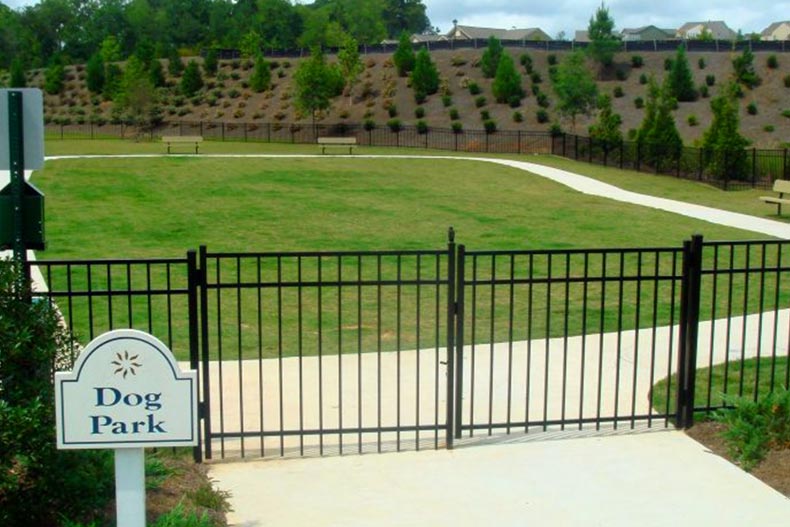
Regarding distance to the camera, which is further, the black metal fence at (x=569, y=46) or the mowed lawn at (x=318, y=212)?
the black metal fence at (x=569, y=46)

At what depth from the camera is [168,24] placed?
12344cm

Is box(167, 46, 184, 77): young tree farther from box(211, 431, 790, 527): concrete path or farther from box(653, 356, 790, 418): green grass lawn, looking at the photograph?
box(211, 431, 790, 527): concrete path

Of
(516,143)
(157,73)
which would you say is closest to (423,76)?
(516,143)

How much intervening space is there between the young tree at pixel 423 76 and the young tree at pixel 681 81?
17.3m

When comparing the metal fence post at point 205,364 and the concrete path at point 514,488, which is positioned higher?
the metal fence post at point 205,364

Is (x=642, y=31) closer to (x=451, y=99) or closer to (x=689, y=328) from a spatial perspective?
(x=451, y=99)

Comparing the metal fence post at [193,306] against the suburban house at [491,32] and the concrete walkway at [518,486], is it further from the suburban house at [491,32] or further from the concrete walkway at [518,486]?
the suburban house at [491,32]

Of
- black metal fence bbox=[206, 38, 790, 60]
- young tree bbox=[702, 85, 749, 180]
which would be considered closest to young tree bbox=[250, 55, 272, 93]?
black metal fence bbox=[206, 38, 790, 60]

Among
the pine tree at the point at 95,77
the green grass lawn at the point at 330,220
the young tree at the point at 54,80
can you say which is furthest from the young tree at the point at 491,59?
the green grass lawn at the point at 330,220

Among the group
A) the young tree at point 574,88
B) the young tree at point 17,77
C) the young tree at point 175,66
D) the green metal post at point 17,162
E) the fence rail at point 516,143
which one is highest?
the young tree at point 175,66

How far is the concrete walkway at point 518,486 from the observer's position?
6.05 metres

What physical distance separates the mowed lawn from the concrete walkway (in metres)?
10.3

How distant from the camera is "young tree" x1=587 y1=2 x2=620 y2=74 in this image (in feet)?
238

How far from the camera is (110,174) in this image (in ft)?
99.3
